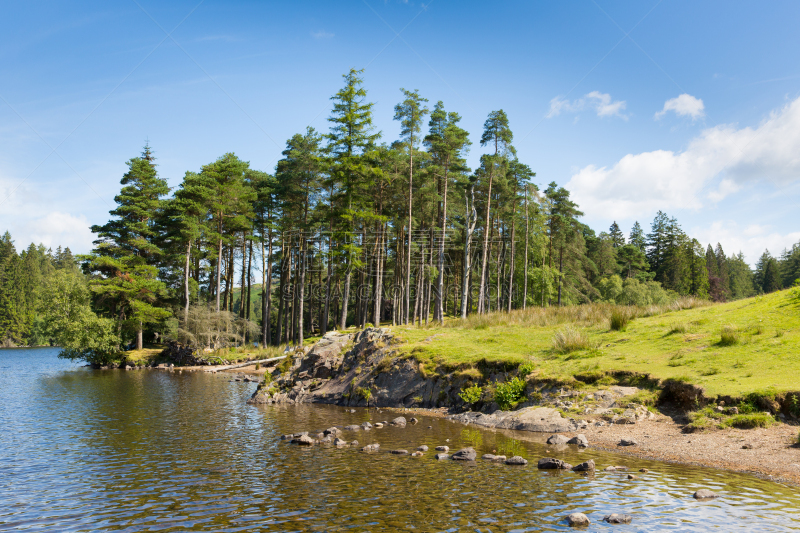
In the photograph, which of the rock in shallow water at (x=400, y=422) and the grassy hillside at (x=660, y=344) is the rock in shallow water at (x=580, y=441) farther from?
the rock in shallow water at (x=400, y=422)

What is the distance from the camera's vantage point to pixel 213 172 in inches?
1881

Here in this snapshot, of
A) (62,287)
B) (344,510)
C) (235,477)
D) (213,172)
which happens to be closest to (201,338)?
(62,287)

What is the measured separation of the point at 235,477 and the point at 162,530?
3.04m

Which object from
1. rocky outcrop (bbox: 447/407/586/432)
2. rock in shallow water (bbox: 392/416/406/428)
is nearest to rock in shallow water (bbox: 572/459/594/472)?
rocky outcrop (bbox: 447/407/586/432)

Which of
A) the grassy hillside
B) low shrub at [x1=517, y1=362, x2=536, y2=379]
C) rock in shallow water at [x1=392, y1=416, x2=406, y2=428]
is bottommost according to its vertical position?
rock in shallow water at [x1=392, y1=416, x2=406, y2=428]

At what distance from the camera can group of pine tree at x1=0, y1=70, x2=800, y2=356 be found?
128ft

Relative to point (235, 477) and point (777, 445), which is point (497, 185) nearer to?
point (777, 445)

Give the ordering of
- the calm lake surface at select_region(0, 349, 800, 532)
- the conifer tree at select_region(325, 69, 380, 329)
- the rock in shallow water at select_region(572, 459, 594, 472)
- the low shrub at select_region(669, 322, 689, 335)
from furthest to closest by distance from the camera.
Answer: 1. the conifer tree at select_region(325, 69, 380, 329)
2. the low shrub at select_region(669, 322, 689, 335)
3. the rock in shallow water at select_region(572, 459, 594, 472)
4. the calm lake surface at select_region(0, 349, 800, 532)

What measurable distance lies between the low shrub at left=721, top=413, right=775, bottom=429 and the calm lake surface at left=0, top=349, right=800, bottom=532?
9.09 ft

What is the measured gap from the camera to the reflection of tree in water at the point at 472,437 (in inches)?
533

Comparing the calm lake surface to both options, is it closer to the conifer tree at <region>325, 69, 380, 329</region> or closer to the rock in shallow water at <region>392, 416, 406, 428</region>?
the rock in shallow water at <region>392, 416, 406, 428</region>

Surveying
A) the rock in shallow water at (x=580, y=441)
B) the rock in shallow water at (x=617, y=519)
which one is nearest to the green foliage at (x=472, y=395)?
the rock in shallow water at (x=580, y=441)

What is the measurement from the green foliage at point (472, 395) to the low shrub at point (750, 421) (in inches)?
320

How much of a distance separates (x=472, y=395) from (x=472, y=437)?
391 cm
